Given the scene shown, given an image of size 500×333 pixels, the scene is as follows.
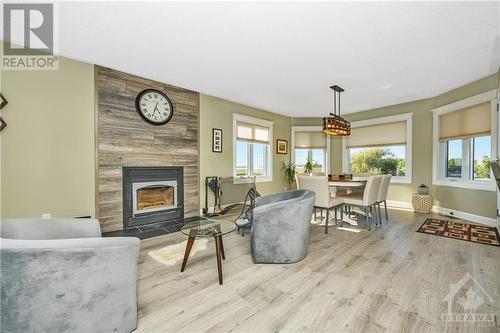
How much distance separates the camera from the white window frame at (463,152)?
11.4 feet

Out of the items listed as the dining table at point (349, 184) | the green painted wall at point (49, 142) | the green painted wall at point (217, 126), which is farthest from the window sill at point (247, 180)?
the green painted wall at point (49, 142)

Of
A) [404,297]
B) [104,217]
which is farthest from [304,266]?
[104,217]

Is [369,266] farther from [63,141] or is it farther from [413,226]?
[63,141]

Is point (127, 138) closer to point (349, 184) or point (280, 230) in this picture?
point (280, 230)

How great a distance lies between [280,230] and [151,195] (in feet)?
8.68

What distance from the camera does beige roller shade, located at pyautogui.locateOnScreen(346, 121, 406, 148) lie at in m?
5.13

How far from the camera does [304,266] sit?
2.24 m

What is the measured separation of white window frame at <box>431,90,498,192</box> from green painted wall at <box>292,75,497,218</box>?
9cm

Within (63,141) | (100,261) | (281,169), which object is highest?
(63,141)

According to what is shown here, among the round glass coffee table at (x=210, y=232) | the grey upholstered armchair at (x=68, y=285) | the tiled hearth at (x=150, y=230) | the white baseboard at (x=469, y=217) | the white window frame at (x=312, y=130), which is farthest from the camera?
the white window frame at (x=312, y=130)

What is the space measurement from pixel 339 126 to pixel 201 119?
8.86ft

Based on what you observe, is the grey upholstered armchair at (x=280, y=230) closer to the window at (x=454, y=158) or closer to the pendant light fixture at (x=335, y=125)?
the pendant light fixture at (x=335, y=125)

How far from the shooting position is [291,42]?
2525mm

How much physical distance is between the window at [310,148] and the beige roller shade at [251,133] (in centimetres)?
119
